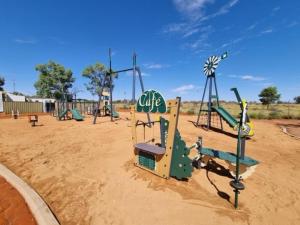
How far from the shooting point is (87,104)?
26641 millimetres

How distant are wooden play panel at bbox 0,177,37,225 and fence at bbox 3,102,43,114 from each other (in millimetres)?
26626

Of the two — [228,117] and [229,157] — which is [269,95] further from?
[229,157]

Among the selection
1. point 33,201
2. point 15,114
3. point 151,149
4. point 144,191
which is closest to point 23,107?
point 15,114

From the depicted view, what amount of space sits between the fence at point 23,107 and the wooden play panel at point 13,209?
2663 cm

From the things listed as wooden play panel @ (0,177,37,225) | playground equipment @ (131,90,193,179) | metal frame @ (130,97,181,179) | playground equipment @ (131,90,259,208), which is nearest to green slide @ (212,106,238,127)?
playground equipment @ (131,90,259,208)

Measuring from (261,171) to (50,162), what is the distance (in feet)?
20.0

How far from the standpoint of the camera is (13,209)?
279 centimetres

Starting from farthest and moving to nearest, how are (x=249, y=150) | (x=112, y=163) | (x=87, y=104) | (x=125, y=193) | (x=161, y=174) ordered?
(x=87, y=104)
(x=249, y=150)
(x=112, y=163)
(x=161, y=174)
(x=125, y=193)

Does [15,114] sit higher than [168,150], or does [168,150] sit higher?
[168,150]

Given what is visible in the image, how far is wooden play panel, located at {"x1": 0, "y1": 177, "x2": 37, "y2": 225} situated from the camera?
252 centimetres

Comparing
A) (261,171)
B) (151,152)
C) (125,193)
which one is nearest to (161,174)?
(151,152)

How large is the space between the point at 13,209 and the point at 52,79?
3950cm

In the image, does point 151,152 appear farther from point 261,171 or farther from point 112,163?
point 261,171

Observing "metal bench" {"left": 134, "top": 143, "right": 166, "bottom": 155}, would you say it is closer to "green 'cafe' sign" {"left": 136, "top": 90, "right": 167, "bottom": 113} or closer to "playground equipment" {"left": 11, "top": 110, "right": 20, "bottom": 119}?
"green 'cafe' sign" {"left": 136, "top": 90, "right": 167, "bottom": 113}
